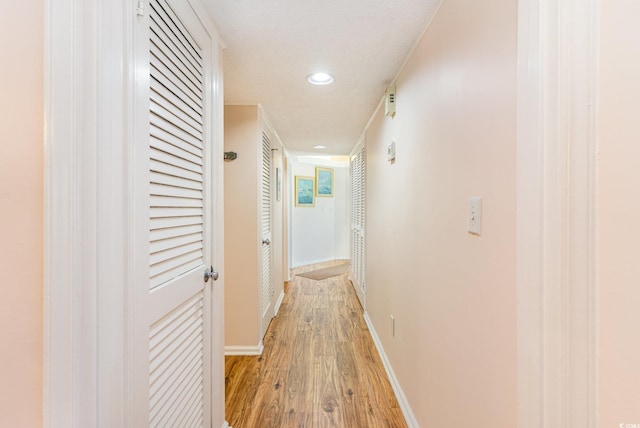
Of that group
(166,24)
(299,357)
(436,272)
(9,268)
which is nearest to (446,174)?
(436,272)

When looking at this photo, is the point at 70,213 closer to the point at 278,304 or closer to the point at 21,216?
the point at 21,216

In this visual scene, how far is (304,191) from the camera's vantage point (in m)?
6.12

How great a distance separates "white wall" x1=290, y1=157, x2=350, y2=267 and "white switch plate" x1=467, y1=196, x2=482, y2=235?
4945 mm

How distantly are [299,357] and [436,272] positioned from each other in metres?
1.61

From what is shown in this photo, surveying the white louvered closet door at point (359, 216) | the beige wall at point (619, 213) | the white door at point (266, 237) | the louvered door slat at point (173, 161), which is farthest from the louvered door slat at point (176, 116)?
the white louvered closet door at point (359, 216)

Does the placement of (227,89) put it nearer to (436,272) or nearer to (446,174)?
(446,174)

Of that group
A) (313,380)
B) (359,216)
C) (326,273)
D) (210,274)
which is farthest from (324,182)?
(210,274)

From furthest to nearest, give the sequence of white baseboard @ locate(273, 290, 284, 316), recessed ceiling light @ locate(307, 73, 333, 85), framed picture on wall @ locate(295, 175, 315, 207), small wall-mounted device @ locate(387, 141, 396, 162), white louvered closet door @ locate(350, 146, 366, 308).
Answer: framed picture on wall @ locate(295, 175, 315, 207), white louvered closet door @ locate(350, 146, 366, 308), white baseboard @ locate(273, 290, 284, 316), small wall-mounted device @ locate(387, 141, 396, 162), recessed ceiling light @ locate(307, 73, 333, 85)

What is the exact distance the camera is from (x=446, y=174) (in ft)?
3.94

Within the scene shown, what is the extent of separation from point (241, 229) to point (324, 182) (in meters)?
4.14

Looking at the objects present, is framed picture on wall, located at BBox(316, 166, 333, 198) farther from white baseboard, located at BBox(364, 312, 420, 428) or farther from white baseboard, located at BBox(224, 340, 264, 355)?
Answer: white baseboard, located at BBox(224, 340, 264, 355)

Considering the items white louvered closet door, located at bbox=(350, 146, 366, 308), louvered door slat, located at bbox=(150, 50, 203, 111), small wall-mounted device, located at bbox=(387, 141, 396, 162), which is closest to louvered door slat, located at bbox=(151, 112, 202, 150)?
louvered door slat, located at bbox=(150, 50, 203, 111)

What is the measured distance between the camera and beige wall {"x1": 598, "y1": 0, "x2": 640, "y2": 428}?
491 mm

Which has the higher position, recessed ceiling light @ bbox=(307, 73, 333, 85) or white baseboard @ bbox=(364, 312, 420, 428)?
recessed ceiling light @ bbox=(307, 73, 333, 85)
